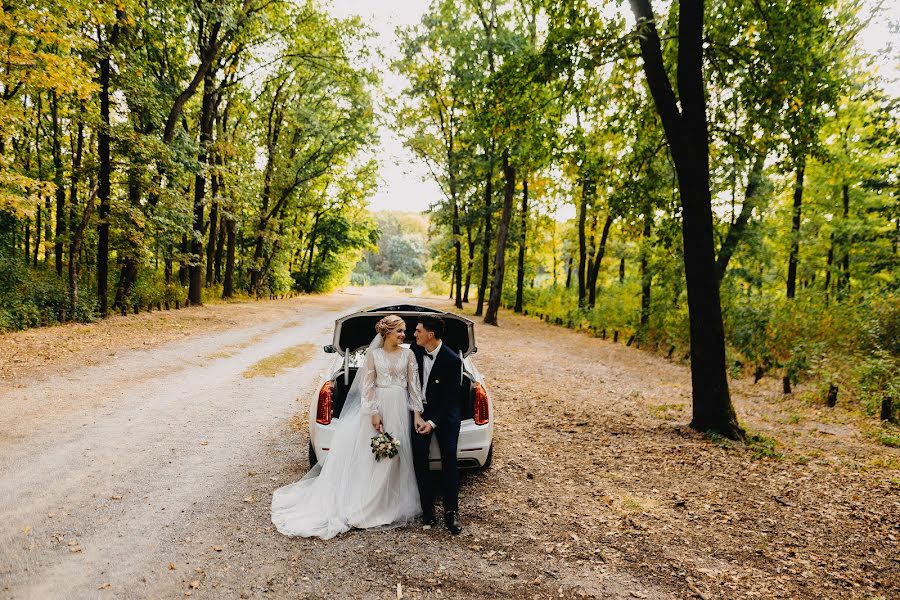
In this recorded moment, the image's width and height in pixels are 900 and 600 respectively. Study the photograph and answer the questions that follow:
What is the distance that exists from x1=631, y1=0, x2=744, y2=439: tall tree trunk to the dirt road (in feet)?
2.30

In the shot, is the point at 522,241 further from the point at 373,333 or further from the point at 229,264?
the point at 373,333

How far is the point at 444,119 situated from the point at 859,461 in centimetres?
2730

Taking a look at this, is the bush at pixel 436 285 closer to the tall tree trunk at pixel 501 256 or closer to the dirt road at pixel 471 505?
the tall tree trunk at pixel 501 256

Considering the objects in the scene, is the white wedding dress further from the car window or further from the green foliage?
the green foliage

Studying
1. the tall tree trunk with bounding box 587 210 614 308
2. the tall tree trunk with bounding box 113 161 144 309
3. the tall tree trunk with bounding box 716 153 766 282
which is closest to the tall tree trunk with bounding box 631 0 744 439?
the tall tree trunk with bounding box 716 153 766 282

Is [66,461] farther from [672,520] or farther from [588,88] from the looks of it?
[588,88]

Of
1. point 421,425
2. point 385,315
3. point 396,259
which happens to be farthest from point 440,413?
point 396,259

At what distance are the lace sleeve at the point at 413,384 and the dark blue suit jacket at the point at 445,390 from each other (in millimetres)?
94

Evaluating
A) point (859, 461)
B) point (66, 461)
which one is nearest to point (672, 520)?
point (859, 461)

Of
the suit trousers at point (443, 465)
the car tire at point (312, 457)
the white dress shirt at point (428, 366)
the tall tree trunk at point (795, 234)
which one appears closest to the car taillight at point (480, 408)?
the suit trousers at point (443, 465)

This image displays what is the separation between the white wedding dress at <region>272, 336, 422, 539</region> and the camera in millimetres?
4336

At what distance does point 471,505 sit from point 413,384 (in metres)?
1.45

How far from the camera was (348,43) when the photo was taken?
23547 mm

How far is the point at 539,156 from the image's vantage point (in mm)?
8742
